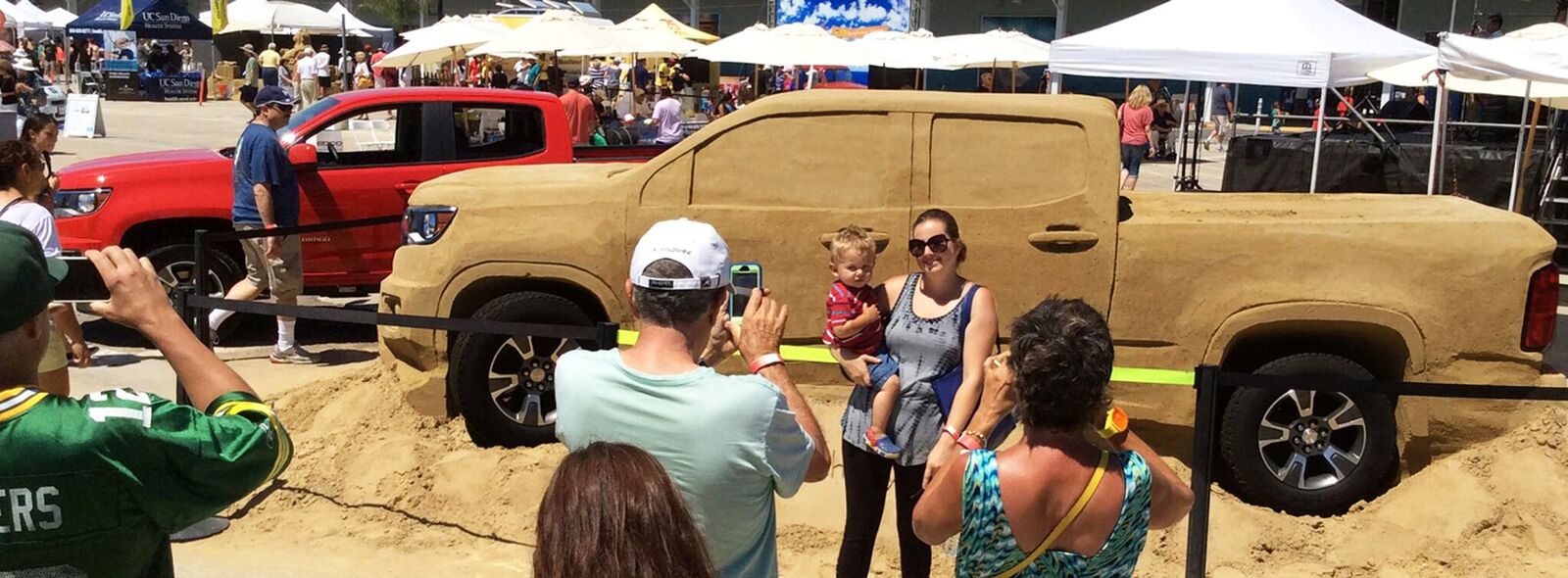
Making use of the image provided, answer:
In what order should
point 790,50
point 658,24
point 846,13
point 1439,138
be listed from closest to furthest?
1. point 1439,138
2. point 790,50
3. point 658,24
4. point 846,13

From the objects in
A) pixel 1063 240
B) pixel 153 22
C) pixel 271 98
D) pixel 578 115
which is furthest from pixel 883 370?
pixel 153 22

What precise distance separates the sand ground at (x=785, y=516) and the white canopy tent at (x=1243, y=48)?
5.78 m

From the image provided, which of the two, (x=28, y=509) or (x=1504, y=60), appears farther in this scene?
(x=1504, y=60)

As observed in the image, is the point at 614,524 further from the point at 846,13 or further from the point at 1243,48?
the point at 846,13

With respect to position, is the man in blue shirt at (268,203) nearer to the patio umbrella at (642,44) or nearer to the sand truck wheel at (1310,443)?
the sand truck wheel at (1310,443)

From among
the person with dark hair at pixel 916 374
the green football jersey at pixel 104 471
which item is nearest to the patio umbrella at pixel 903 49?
the person with dark hair at pixel 916 374

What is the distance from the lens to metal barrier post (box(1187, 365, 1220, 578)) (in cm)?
444

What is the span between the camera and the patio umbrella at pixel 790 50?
20.2 meters

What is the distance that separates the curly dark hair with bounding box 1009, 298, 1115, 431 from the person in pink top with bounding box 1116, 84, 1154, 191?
14.9 meters

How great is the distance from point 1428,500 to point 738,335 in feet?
13.5

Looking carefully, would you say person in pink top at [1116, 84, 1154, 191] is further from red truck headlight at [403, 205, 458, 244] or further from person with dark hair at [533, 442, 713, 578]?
person with dark hair at [533, 442, 713, 578]

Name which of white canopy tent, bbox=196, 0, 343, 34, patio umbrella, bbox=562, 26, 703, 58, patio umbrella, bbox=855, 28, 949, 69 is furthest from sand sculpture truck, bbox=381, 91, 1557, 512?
white canopy tent, bbox=196, 0, 343, 34

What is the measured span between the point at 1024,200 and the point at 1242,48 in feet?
20.0

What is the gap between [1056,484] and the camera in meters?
2.99
